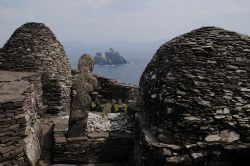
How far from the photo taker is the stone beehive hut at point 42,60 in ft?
48.4

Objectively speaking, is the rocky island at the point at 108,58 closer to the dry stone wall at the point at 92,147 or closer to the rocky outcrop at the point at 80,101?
the rocky outcrop at the point at 80,101

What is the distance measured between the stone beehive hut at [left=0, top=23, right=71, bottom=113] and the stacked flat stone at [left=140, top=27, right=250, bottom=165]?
6582 mm

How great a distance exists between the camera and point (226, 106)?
763cm

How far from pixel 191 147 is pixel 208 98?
1.16m

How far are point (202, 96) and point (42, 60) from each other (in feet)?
29.1

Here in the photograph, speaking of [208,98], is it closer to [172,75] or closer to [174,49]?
[172,75]

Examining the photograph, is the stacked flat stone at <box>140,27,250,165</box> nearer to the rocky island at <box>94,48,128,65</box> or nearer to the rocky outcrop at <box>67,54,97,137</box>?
the rocky outcrop at <box>67,54,97,137</box>

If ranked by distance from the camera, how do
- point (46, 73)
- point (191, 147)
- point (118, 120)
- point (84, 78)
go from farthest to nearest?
point (46, 73) → point (118, 120) → point (84, 78) → point (191, 147)

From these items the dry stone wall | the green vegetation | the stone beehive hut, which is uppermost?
the stone beehive hut

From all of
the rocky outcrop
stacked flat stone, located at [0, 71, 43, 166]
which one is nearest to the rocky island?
the rocky outcrop

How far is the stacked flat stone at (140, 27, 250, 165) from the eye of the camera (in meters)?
7.35

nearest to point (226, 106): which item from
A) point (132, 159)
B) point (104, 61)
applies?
point (132, 159)

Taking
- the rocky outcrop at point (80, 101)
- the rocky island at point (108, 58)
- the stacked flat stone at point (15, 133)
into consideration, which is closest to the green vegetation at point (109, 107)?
the rocky outcrop at point (80, 101)

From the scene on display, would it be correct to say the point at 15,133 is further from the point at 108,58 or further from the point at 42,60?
the point at 108,58
